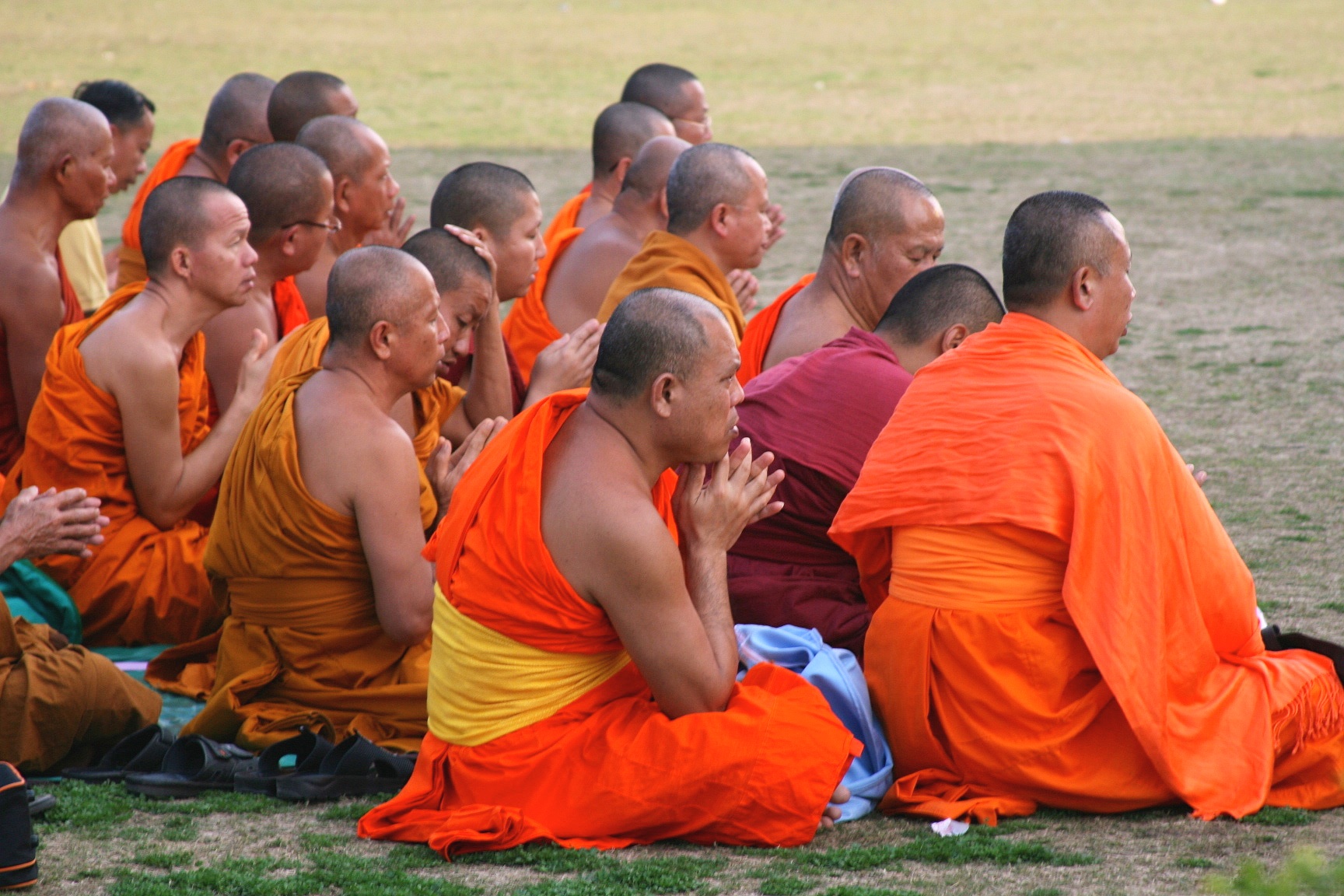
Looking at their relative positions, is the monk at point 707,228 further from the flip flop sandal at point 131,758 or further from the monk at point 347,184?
the flip flop sandal at point 131,758

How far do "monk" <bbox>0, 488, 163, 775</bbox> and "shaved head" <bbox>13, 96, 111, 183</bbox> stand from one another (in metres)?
2.20

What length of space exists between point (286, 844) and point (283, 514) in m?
0.99

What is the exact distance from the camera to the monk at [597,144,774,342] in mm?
6023

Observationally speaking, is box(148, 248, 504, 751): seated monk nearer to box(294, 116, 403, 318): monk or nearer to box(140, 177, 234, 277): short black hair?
box(140, 177, 234, 277): short black hair

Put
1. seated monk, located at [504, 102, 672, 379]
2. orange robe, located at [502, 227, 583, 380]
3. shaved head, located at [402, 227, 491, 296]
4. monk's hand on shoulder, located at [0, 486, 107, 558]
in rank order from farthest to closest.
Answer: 1. seated monk, located at [504, 102, 672, 379]
2. orange robe, located at [502, 227, 583, 380]
3. shaved head, located at [402, 227, 491, 296]
4. monk's hand on shoulder, located at [0, 486, 107, 558]

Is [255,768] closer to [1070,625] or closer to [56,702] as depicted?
[56,702]

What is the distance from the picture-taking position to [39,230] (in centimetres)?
600

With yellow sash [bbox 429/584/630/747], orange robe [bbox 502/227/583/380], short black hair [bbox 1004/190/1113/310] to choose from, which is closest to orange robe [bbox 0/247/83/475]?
orange robe [bbox 502/227/583/380]

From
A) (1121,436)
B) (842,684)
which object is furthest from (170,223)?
(1121,436)

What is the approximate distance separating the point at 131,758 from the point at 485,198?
251cm

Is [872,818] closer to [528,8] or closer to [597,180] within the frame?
[597,180]

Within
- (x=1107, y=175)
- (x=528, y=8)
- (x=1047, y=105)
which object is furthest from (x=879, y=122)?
(x=528, y=8)

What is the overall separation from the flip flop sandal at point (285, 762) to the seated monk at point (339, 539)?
0.18 meters

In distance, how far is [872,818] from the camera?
3709 millimetres
